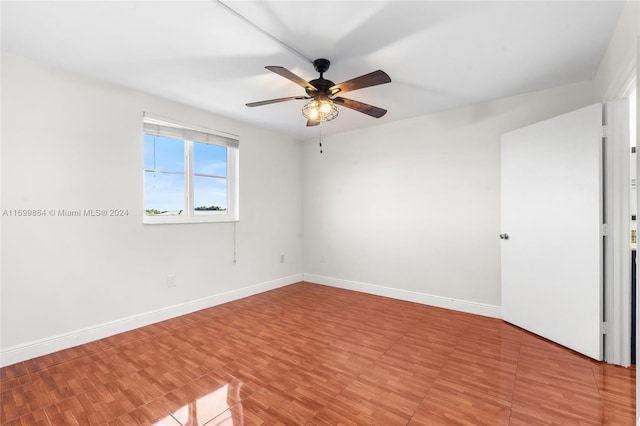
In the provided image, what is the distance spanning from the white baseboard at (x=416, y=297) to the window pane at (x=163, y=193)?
2578 millimetres

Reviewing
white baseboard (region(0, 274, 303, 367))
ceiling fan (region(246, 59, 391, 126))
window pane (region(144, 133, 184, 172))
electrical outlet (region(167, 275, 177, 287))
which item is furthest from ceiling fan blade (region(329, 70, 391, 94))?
white baseboard (region(0, 274, 303, 367))

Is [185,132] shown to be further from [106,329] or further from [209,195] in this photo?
[106,329]

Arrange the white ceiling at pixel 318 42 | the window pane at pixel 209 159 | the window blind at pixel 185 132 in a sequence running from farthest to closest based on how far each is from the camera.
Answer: the window pane at pixel 209 159
the window blind at pixel 185 132
the white ceiling at pixel 318 42

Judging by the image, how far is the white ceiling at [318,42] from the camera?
72.2 inches

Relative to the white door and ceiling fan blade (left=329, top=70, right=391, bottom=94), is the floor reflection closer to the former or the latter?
ceiling fan blade (left=329, top=70, right=391, bottom=94)

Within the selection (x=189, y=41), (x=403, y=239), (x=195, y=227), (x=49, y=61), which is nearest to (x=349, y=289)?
(x=403, y=239)

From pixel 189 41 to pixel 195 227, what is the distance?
218 centimetres

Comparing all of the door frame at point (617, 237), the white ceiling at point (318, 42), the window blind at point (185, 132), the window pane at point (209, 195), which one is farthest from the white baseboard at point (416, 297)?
the window blind at point (185, 132)

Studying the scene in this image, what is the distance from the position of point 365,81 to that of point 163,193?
269cm

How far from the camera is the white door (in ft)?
7.89

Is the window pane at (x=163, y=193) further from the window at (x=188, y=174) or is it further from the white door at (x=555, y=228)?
the white door at (x=555, y=228)

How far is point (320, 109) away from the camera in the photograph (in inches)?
95.5

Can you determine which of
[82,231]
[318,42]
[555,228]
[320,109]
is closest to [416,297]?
[555,228]

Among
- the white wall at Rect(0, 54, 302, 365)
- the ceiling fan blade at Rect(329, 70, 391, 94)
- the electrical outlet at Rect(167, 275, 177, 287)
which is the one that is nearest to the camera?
the ceiling fan blade at Rect(329, 70, 391, 94)
